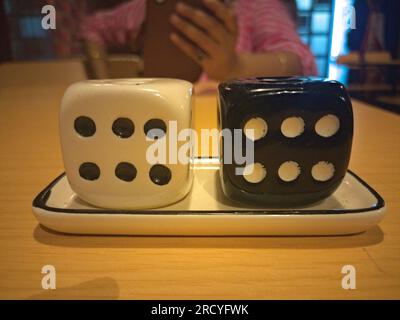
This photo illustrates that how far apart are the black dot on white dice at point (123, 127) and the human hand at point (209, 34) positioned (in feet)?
2.57

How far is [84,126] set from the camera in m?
0.37

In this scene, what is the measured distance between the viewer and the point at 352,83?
416 cm

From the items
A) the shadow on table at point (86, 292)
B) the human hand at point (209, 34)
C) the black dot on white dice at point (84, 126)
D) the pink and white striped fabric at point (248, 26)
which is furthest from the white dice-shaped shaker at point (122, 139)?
the pink and white striped fabric at point (248, 26)

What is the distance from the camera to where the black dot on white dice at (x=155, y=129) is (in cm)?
36

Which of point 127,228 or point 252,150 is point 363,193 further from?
point 127,228

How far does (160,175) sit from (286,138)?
0.14 metres

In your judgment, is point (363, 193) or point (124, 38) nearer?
point (363, 193)

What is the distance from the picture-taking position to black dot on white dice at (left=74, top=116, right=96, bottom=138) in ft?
1.21

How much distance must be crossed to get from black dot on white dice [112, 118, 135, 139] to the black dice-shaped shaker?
0.10m

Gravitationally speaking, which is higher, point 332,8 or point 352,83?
point 332,8

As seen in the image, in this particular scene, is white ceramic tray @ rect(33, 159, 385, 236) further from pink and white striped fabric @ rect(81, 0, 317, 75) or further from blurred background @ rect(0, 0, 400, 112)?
blurred background @ rect(0, 0, 400, 112)

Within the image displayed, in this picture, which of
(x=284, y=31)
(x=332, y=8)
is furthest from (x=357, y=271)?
(x=332, y=8)
